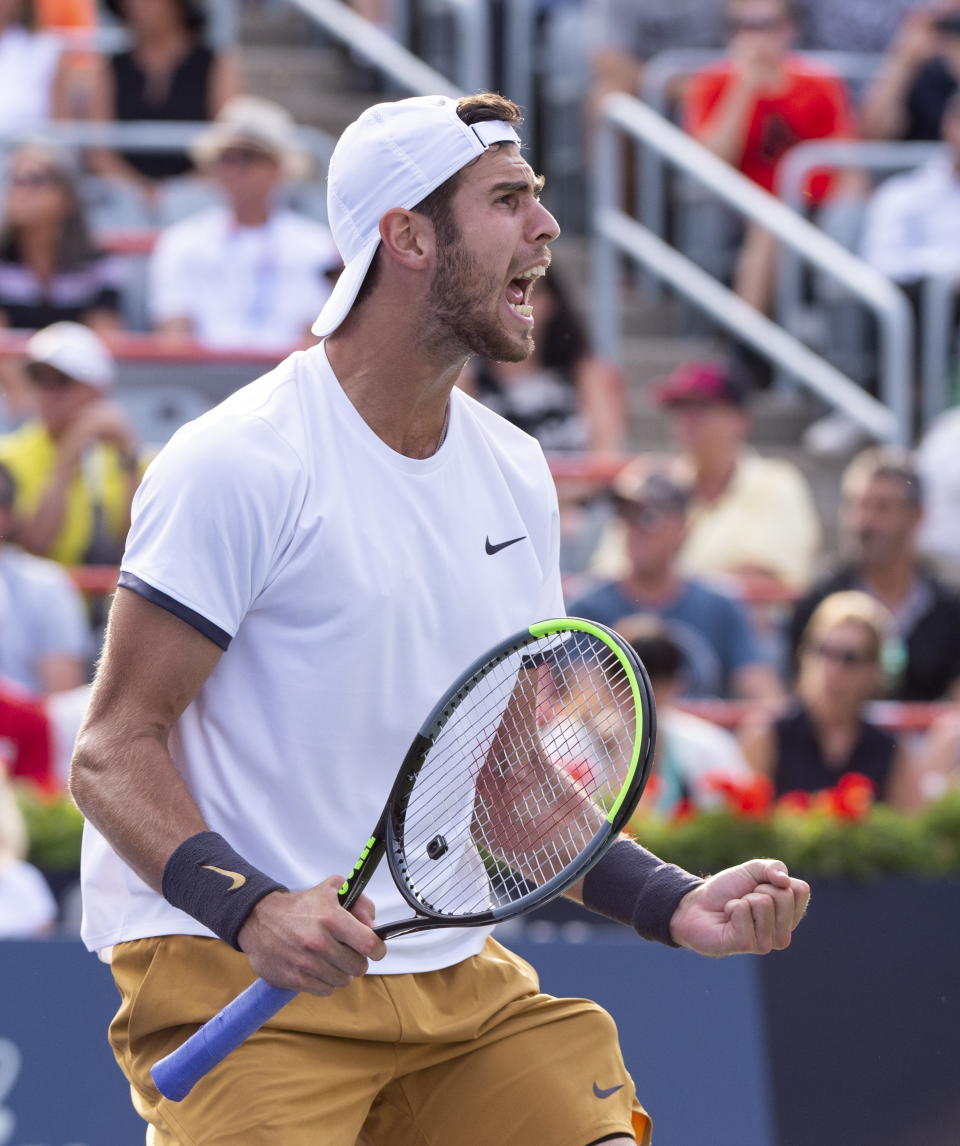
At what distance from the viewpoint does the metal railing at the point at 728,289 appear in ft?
28.9

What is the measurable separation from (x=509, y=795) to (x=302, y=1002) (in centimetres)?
46

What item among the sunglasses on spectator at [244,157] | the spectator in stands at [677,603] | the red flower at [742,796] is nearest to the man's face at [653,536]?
the spectator in stands at [677,603]

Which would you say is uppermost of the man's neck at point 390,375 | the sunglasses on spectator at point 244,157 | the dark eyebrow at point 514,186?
the dark eyebrow at point 514,186

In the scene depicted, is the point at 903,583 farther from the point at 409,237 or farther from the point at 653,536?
the point at 409,237

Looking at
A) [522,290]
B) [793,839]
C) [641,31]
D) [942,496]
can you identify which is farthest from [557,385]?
[522,290]

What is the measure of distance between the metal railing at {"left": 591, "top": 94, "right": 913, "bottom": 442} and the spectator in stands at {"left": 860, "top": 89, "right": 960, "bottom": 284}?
0.11 metres

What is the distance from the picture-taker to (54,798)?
613cm

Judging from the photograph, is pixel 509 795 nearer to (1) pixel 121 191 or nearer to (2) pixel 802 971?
(2) pixel 802 971

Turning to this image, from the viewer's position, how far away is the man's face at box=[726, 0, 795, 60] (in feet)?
30.5

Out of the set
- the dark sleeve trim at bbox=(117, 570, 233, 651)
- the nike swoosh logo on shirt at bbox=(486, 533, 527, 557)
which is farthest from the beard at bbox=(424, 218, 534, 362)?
the dark sleeve trim at bbox=(117, 570, 233, 651)

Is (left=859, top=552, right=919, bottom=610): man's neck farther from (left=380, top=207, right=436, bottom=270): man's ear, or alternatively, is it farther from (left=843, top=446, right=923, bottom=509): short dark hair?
(left=380, top=207, right=436, bottom=270): man's ear

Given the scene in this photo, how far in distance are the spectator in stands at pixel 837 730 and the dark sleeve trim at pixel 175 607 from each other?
13.2 feet

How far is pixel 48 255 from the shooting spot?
27.9 ft

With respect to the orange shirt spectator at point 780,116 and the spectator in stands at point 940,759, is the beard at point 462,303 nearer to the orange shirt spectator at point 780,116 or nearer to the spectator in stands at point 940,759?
the spectator in stands at point 940,759
